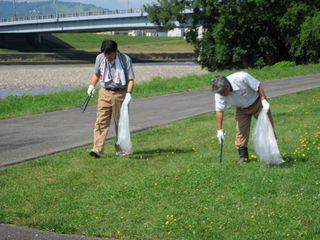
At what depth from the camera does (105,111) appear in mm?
9312

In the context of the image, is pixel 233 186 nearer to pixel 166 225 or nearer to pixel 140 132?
pixel 166 225

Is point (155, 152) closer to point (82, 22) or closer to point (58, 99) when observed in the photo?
point (58, 99)

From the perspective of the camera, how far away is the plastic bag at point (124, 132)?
9.17 metres

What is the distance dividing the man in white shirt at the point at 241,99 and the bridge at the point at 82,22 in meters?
58.9

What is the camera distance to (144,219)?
235 inches

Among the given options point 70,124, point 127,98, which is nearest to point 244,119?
point 127,98

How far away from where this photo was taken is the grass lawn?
5641 millimetres

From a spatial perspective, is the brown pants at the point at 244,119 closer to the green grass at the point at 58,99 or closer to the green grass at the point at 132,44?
the green grass at the point at 58,99

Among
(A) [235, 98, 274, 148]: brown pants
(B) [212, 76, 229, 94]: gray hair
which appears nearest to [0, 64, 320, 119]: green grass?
(A) [235, 98, 274, 148]: brown pants

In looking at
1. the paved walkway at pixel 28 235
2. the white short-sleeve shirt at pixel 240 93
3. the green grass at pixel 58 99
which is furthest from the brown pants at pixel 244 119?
the green grass at pixel 58 99

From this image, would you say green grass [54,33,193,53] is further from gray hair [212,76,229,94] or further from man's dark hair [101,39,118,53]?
gray hair [212,76,229,94]

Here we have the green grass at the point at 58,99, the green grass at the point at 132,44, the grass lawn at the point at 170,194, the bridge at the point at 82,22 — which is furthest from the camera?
the green grass at the point at 132,44

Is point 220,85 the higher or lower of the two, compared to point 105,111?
higher

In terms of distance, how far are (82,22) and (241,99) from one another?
76.3 m
